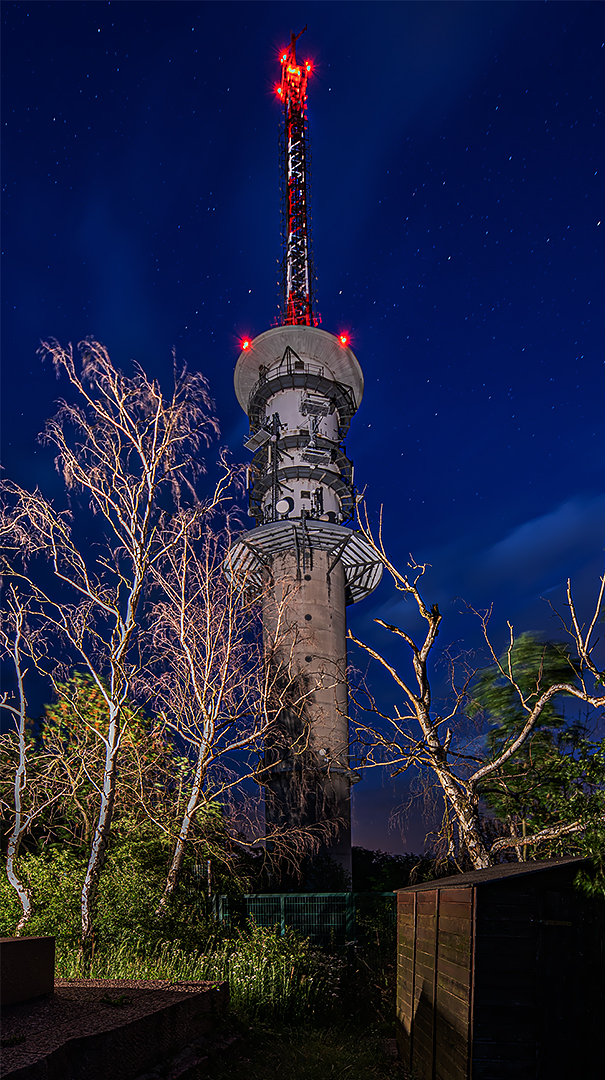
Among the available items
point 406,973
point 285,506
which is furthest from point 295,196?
point 406,973

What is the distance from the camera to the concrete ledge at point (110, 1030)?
17.9 ft

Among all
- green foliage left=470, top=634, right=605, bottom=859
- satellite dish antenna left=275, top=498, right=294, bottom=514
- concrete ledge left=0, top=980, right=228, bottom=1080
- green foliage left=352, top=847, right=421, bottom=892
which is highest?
satellite dish antenna left=275, top=498, right=294, bottom=514

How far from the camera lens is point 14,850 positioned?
1261 centimetres

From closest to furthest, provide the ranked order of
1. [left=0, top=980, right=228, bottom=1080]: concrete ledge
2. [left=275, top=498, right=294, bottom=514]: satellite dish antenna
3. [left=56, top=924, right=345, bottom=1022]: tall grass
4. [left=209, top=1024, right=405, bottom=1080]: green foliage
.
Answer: [left=0, top=980, right=228, bottom=1080]: concrete ledge → [left=209, top=1024, right=405, bottom=1080]: green foliage → [left=56, top=924, right=345, bottom=1022]: tall grass → [left=275, top=498, right=294, bottom=514]: satellite dish antenna

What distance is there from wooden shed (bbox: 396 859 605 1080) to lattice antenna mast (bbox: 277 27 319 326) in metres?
34.4

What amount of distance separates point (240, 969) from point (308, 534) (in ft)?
66.0

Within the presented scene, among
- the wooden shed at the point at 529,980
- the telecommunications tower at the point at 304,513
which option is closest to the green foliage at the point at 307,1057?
the wooden shed at the point at 529,980

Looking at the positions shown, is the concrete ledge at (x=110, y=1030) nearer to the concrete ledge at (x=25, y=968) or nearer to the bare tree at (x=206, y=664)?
the concrete ledge at (x=25, y=968)

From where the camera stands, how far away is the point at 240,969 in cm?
1115

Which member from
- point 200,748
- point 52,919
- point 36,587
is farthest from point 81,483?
point 52,919

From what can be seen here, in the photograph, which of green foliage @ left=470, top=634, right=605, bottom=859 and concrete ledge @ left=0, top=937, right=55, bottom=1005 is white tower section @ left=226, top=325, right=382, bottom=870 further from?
concrete ledge @ left=0, top=937, right=55, bottom=1005

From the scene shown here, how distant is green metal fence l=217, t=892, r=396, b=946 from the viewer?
17.2 meters

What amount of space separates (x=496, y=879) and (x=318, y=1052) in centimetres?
474

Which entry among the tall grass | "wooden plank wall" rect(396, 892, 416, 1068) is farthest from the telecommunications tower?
"wooden plank wall" rect(396, 892, 416, 1068)
